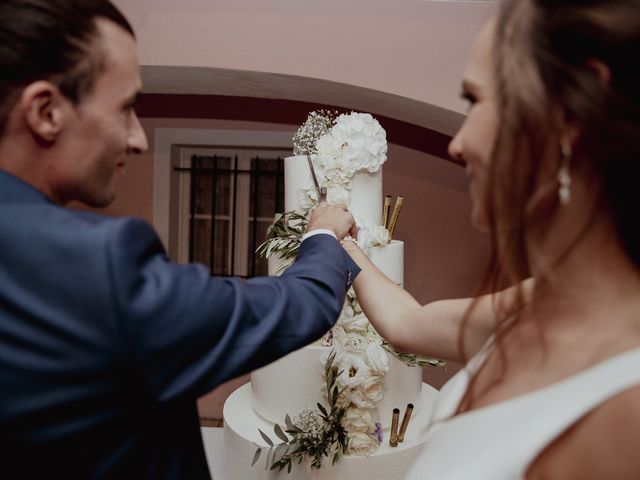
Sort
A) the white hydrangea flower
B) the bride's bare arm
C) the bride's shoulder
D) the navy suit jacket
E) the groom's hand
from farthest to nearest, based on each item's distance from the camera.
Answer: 1. the white hydrangea flower
2. the groom's hand
3. the bride's bare arm
4. the navy suit jacket
5. the bride's shoulder

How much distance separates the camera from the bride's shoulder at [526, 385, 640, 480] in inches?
26.3

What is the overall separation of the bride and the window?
3.78 meters

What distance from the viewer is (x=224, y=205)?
474 cm

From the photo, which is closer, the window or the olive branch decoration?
the olive branch decoration

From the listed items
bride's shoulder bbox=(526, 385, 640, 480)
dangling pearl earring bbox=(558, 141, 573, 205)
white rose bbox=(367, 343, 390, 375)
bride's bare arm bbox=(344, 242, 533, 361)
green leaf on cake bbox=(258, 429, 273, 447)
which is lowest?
green leaf on cake bbox=(258, 429, 273, 447)

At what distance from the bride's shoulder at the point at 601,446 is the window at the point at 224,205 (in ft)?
12.9

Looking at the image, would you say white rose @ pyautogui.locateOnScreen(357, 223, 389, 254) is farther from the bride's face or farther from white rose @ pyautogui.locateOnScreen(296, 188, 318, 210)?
the bride's face

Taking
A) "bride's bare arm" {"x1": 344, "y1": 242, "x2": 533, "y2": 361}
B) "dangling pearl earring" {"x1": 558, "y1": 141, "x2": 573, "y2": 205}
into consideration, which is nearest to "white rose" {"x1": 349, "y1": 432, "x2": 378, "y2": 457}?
"bride's bare arm" {"x1": 344, "y1": 242, "x2": 533, "y2": 361}

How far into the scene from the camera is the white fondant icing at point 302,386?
199 cm

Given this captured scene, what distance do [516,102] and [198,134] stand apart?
13.0ft

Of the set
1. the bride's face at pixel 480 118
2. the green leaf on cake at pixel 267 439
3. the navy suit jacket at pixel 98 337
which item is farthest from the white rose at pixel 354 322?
the bride's face at pixel 480 118

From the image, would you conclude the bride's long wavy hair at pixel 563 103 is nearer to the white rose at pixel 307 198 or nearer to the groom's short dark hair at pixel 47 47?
the groom's short dark hair at pixel 47 47

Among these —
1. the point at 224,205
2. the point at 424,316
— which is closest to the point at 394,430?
the point at 424,316

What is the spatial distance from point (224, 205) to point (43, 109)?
3886 millimetres
